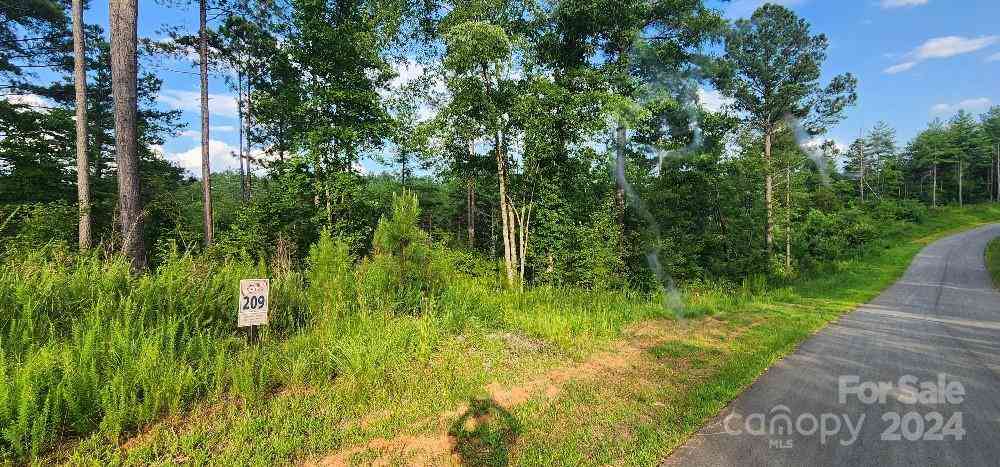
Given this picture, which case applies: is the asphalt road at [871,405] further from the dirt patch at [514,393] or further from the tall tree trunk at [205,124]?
the tall tree trunk at [205,124]

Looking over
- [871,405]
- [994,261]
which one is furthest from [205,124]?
[994,261]

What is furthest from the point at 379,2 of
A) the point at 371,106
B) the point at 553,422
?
the point at 553,422

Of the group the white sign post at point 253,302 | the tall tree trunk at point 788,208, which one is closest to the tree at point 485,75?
the white sign post at point 253,302

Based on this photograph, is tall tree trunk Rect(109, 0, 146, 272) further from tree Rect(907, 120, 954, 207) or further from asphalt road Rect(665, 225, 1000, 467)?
tree Rect(907, 120, 954, 207)

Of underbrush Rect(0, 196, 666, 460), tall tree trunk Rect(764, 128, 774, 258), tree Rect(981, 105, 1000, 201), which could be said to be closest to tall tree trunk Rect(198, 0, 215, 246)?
underbrush Rect(0, 196, 666, 460)

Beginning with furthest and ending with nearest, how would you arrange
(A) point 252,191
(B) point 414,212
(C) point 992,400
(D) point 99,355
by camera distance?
(A) point 252,191 → (B) point 414,212 → (C) point 992,400 → (D) point 99,355

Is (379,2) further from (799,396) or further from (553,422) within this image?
(799,396)

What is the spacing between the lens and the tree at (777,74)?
15688 mm

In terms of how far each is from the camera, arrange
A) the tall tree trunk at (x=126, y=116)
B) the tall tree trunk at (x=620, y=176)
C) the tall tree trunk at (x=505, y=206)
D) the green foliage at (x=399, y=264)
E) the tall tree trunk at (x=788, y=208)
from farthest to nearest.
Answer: the tall tree trunk at (x=788, y=208)
the tall tree trunk at (x=620, y=176)
the tall tree trunk at (x=505, y=206)
the green foliage at (x=399, y=264)
the tall tree trunk at (x=126, y=116)

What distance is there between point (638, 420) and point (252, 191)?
25633 millimetres

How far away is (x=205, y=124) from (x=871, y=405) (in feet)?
69.5

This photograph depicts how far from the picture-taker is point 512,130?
11070 mm

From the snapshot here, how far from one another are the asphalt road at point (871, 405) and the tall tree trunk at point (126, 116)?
730 centimetres

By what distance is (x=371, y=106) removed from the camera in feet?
45.2
